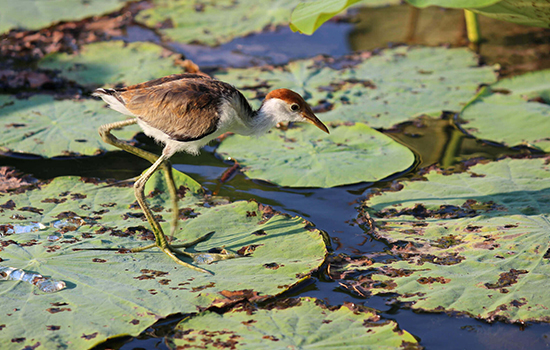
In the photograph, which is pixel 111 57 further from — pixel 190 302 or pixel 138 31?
pixel 190 302

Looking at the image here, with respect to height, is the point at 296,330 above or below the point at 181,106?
below

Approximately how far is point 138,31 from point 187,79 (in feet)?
14.4

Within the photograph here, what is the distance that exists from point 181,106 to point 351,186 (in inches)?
67.6

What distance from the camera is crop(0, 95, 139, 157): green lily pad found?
16.5 feet

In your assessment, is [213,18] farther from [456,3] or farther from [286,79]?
[456,3]

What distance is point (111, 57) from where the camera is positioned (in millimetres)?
6742

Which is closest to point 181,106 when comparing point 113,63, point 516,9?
point 516,9

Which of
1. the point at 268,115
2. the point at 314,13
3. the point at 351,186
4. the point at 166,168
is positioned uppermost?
the point at 314,13

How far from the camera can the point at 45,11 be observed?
7.62 meters

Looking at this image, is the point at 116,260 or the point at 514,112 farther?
the point at 514,112

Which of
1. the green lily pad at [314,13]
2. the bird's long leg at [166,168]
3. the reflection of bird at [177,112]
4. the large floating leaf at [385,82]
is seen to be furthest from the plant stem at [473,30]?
the bird's long leg at [166,168]

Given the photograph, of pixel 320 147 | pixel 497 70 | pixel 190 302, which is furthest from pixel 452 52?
pixel 190 302

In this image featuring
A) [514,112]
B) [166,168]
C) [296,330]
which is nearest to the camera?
[296,330]

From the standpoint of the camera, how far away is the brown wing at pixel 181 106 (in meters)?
3.85
